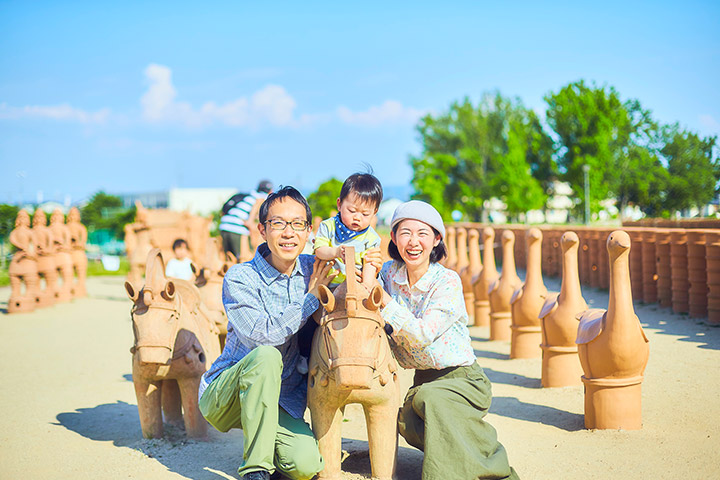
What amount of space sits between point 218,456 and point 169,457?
33 centimetres

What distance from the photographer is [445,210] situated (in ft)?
173

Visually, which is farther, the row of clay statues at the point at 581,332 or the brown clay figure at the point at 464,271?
the brown clay figure at the point at 464,271

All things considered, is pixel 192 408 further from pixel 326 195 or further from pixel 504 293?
pixel 326 195

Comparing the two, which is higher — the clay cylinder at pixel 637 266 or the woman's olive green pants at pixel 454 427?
the clay cylinder at pixel 637 266

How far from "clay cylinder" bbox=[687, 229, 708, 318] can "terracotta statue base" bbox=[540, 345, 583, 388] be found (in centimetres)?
377

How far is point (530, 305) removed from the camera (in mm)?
6754

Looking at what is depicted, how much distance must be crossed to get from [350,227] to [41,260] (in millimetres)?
11677

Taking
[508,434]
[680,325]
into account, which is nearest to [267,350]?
[508,434]

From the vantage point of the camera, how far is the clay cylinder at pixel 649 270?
994 cm

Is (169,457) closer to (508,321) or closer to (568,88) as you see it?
(508,321)

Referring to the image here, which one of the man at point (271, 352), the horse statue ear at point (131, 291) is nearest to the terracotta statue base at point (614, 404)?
the man at point (271, 352)

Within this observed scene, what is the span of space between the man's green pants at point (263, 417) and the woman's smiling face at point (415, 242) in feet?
3.07

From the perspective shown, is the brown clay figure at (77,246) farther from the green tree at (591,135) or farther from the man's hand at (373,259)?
the green tree at (591,135)

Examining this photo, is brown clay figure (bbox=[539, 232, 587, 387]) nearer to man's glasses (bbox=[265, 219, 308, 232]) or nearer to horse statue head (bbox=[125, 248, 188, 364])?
man's glasses (bbox=[265, 219, 308, 232])
